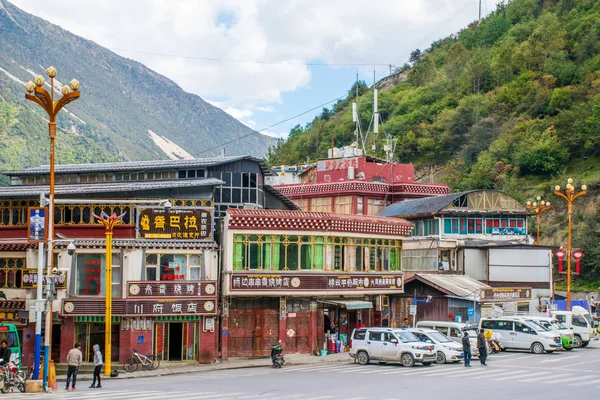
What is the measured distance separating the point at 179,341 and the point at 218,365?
264cm

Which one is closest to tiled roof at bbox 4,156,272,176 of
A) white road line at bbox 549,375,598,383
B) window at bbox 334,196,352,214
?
window at bbox 334,196,352,214

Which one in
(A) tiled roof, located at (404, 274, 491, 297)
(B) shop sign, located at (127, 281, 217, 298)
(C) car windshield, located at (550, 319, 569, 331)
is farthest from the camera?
(A) tiled roof, located at (404, 274, 491, 297)

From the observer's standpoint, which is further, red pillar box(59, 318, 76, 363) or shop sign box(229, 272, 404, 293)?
shop sign box(229, 272, 404, 293)

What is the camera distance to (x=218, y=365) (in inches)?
1490

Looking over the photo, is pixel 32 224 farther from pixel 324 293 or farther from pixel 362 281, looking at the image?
pixel 362 281

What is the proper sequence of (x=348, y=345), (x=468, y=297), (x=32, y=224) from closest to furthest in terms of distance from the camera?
1. (x=32, y=224)
2. (x=348, y=345)
3. (x=468, y=297)

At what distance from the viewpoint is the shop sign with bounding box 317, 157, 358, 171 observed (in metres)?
77.8

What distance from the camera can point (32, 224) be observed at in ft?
95.3

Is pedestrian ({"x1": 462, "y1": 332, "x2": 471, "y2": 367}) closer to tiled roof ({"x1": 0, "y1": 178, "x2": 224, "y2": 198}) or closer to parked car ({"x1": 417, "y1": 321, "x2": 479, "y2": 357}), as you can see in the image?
parked car ({"x1": 417, "y1": 321, "x2": 479, "y2": 357})

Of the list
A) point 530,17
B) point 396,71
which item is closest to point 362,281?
point 530,17

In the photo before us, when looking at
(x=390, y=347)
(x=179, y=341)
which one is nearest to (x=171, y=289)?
(x=179, y=341)

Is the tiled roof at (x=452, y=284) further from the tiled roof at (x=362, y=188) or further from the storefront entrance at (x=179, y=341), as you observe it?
the tiled roof at (x=362, y=188)

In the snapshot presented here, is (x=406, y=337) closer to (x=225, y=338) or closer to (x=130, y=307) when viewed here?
(x=225, y=338)

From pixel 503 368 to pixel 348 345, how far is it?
13.0 meters
